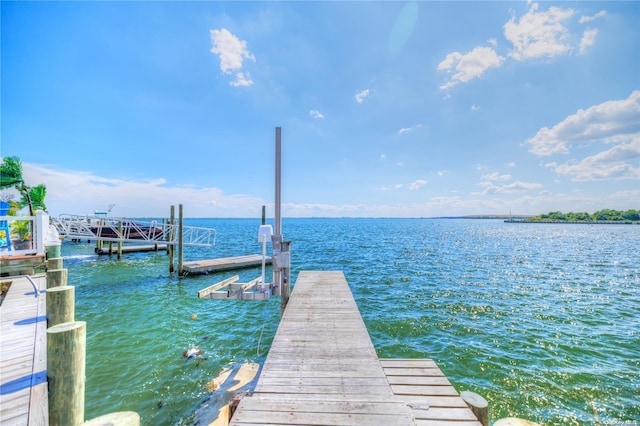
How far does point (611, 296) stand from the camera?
1191 centimetres

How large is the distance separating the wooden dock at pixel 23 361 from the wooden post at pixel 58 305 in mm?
604

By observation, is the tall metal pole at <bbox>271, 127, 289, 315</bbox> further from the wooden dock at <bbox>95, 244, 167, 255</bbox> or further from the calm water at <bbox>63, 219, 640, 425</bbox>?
the wooden dock at <bbox>95, 244, 167, 255</bbox>

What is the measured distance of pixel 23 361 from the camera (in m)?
3.65

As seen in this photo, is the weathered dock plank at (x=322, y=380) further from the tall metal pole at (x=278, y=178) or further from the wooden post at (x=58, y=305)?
the wooden post at (x=58, y=305)

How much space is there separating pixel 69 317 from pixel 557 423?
8980 millimetres

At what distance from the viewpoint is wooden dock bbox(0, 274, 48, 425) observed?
2.76 meters

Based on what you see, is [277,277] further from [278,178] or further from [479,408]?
[479,408]

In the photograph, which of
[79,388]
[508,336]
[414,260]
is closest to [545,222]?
[414,260]

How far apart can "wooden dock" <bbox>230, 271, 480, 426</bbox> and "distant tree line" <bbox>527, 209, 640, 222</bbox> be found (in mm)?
159809

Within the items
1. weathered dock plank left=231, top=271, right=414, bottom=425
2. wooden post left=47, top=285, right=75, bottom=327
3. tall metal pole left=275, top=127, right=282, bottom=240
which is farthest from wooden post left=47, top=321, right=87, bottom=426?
tall metal pole left=275, top=127, right=282, bottom=240

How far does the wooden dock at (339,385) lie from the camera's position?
8.30ft

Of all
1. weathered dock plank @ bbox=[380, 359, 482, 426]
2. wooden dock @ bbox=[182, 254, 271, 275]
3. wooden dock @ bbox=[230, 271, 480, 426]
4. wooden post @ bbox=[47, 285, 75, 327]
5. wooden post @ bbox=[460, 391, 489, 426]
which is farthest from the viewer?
wooden dock @ bbox=[182, 254, 271, 275]

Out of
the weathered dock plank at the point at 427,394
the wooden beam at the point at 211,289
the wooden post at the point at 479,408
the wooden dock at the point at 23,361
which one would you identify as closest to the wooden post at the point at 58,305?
the wooden dock at the point at 23,361

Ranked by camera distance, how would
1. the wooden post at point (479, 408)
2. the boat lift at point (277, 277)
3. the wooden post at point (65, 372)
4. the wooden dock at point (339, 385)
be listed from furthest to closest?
1. the boat lift at point (277, 277)
2. the wooden post at point (479, 408)
3. the wooden post at point (65, 372)
4. the wooden dock at point (339, 385)
